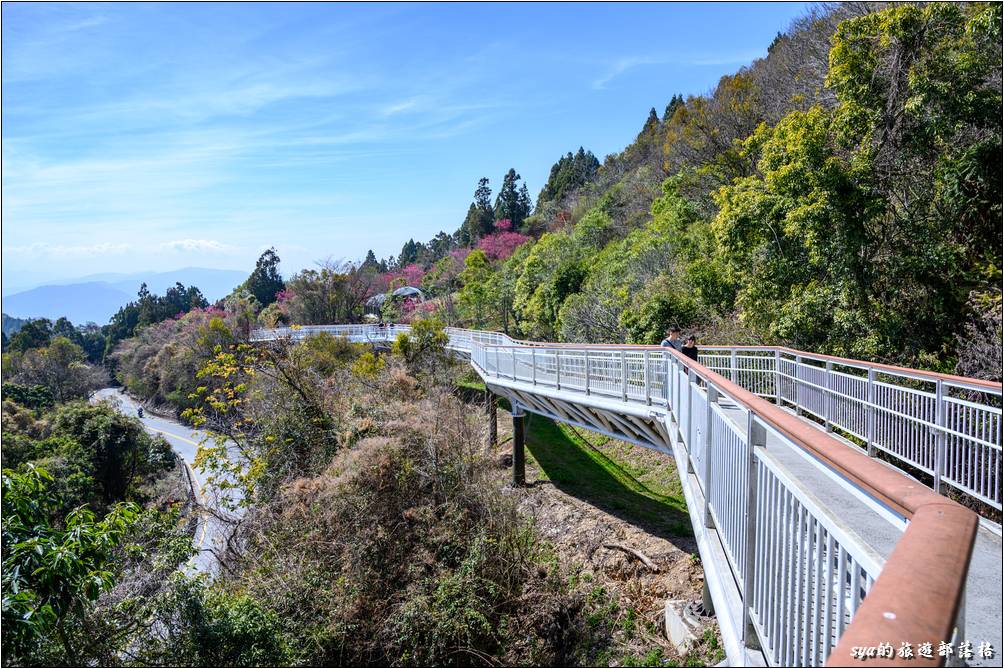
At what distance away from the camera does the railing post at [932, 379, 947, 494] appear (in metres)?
5.34

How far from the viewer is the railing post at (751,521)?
8.16ft

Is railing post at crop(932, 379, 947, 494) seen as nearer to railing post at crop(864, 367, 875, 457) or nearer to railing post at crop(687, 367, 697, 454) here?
railing post at crop(864, 367, 875, 457)

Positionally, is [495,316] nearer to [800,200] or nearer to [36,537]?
[800,200]

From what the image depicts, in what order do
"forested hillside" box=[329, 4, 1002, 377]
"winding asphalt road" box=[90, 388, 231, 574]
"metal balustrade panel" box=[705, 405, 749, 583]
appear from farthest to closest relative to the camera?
"winding asphalt road" box=[90, 388, 231, 574] → "forested hillside" box=[329, 4, 1002, 377] → "metal balustrade panel" box=[705, 405, 749, 583]

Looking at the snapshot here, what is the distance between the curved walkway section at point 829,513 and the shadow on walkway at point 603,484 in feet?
17.3

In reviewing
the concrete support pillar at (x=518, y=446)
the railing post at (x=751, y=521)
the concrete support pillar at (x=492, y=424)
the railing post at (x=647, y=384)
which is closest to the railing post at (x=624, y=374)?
the railing post at (x=647, y=384)

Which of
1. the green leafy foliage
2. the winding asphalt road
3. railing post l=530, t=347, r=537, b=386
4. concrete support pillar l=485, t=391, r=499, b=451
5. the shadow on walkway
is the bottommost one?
the winding asphalt road

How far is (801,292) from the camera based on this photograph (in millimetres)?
13500

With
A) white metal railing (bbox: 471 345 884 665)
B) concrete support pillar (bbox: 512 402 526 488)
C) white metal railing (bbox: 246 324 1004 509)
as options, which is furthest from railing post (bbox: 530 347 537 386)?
white metal railing (bbox: 471 345 884 665)

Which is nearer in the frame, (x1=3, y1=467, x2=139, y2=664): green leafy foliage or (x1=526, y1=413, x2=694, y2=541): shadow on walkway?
(x1=3, y1=467, x2=139, y2=664): green leafy foliage

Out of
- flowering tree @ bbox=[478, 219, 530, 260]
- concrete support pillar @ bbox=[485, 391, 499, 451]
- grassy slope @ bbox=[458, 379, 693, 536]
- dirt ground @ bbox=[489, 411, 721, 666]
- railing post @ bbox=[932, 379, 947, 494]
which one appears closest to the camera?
railing post @ bbox=[932, 379, 947, 494]

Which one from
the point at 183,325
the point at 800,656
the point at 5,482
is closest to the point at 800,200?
the point at 800,656

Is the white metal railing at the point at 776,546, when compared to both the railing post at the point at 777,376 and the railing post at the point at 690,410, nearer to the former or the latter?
the railing post at the point at 690,410

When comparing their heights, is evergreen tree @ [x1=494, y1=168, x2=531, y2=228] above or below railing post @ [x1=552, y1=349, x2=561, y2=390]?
above
